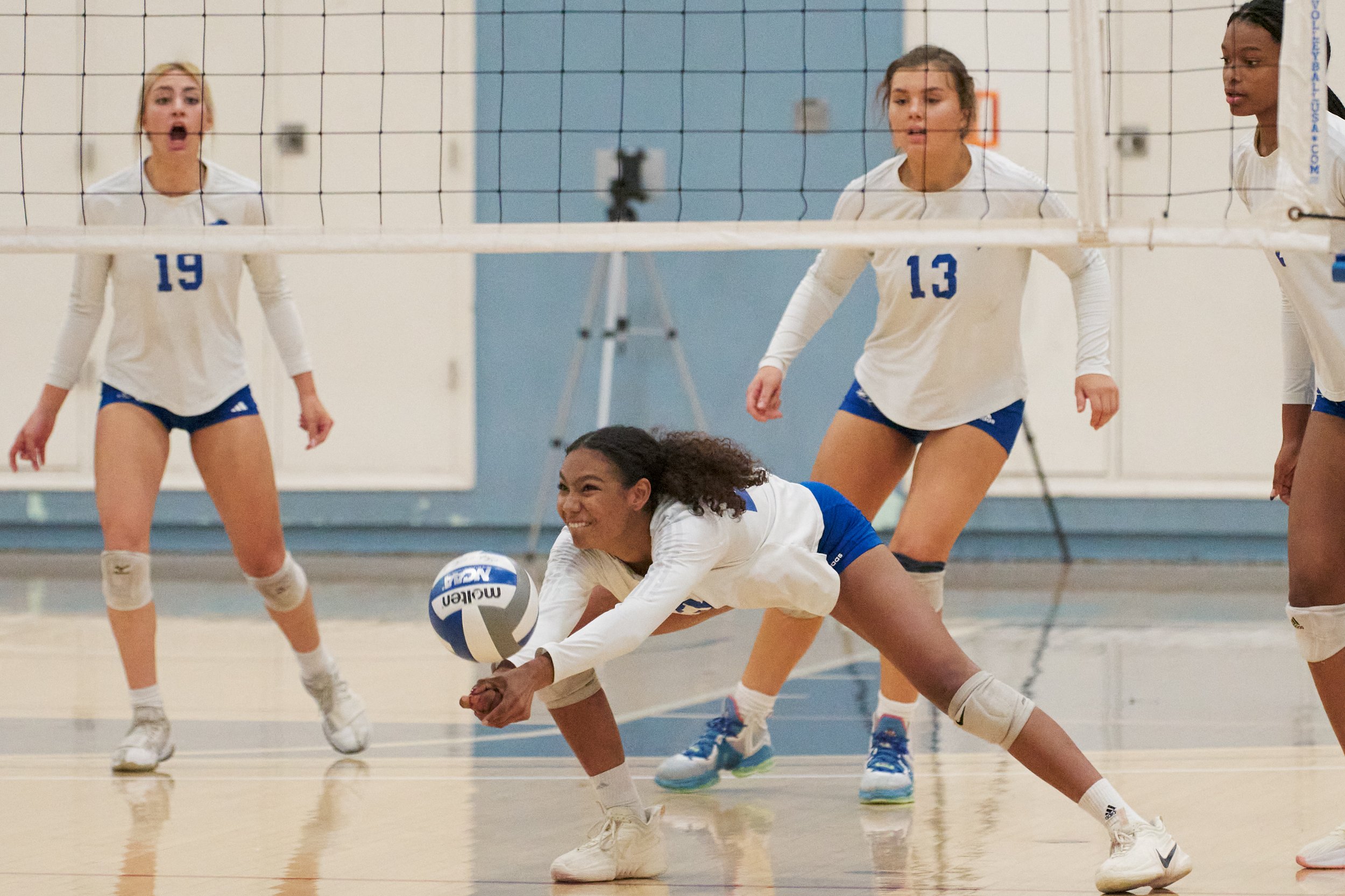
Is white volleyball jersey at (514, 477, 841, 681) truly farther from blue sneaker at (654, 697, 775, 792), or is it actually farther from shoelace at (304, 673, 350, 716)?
shoelace at (304, 673, 350, 716)

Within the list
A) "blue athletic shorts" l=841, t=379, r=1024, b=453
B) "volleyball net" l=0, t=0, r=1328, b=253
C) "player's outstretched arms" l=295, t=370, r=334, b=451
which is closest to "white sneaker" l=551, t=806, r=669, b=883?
"blue athletic shorts" l=841, t=379, r=1024, b=453

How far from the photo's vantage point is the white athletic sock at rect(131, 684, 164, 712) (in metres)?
4.30

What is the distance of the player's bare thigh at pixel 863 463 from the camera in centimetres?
401

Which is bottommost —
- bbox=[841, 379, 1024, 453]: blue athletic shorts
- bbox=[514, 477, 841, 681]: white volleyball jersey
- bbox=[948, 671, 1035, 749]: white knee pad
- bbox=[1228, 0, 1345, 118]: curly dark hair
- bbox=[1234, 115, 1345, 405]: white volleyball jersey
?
bbox=[948, 671, 1035, 749]: white knee pad

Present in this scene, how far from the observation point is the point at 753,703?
162 inches

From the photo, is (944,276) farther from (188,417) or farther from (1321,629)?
(188,417)

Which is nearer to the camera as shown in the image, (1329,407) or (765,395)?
(1329,407)

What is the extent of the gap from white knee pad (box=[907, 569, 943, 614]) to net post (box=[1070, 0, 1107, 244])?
989 millimetres

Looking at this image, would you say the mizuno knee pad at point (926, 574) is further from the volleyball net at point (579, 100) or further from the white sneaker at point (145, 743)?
the volleyball net at point (579, 100)

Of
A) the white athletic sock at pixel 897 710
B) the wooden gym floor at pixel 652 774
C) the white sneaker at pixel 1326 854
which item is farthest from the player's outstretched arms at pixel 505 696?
the white sneaker at pixel 1326 854

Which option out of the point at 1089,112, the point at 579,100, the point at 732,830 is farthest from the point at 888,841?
the point at 579,100

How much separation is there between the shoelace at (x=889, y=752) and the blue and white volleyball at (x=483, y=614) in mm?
1206

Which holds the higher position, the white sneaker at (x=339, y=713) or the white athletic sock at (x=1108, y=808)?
the white athletic sock at (x=1108, y=808)

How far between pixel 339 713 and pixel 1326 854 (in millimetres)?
2615
